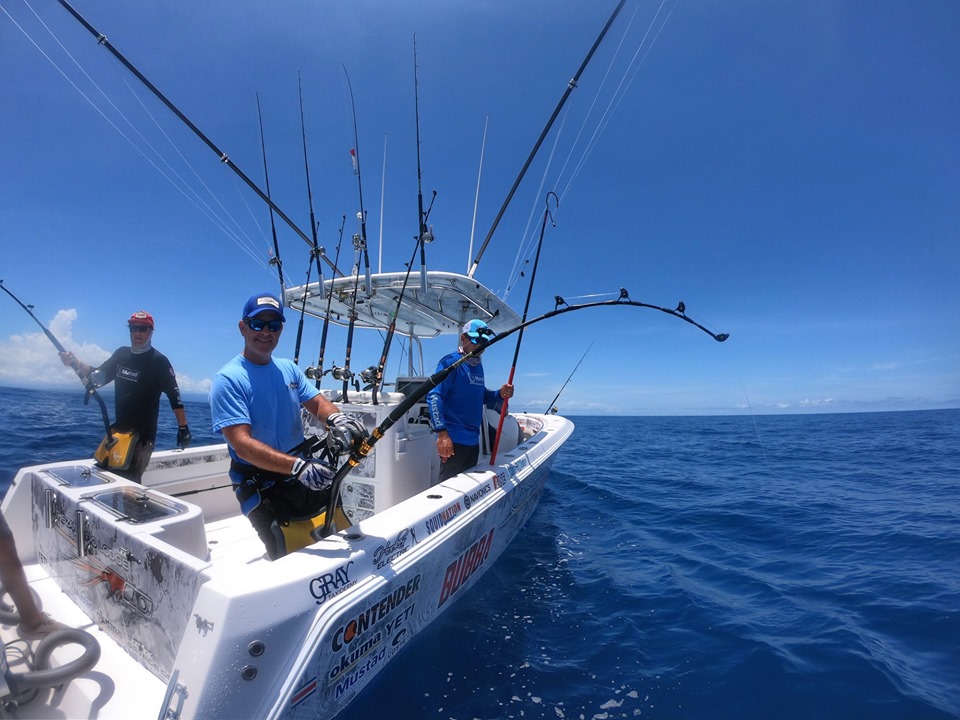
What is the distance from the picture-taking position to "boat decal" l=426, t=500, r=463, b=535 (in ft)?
8.66

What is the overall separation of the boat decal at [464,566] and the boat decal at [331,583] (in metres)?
1.15

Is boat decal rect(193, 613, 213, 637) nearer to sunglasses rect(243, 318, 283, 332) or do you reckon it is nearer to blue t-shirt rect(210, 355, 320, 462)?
blue t-shirt rect(210, 355, 320, 462)

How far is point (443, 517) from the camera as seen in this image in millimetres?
2791

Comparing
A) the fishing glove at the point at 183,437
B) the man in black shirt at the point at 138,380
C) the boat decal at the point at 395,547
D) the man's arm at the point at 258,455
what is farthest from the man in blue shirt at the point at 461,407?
the fishing glove at the point at 183,437

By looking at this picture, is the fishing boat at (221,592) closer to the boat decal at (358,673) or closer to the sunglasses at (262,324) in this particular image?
the boat decal at (358,673)

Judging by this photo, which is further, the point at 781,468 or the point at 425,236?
the point at 781,468

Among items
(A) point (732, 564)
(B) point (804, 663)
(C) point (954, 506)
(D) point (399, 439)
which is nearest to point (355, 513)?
(D) point (399, 439)

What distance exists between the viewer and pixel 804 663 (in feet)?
9.87

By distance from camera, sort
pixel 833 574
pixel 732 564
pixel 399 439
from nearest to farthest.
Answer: pixel 399 439
pixel 833 574
pixel 732 564

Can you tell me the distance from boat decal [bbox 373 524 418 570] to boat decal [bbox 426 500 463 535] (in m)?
0.16

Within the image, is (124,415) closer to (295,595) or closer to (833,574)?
(295,595)

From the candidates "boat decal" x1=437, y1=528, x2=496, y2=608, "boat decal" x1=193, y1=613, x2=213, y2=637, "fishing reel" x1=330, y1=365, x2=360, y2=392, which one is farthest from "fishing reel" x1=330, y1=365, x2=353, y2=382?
"boat decal" x1=193, y1=613, x2=213, y2=637

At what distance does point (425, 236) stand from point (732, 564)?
5.11 meters

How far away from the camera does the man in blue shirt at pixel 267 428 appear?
6.35ft
